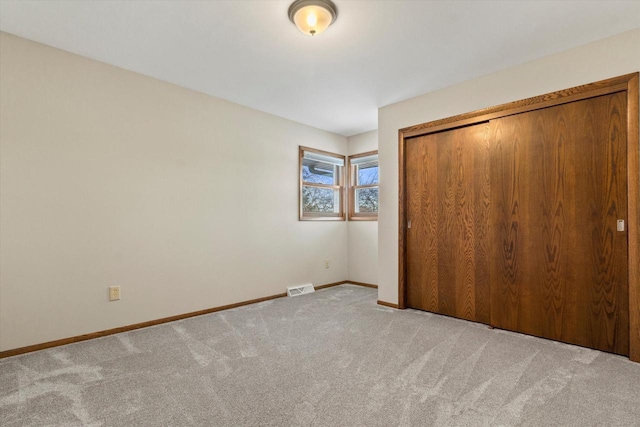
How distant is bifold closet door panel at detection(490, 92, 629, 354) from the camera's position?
2.38m

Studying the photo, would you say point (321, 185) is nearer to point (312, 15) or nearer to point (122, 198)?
point (122, 198)

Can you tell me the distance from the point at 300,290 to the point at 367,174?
6.63ft

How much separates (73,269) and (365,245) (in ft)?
11.5

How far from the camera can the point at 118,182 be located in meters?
2.89

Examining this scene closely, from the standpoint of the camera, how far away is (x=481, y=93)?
10.0ft

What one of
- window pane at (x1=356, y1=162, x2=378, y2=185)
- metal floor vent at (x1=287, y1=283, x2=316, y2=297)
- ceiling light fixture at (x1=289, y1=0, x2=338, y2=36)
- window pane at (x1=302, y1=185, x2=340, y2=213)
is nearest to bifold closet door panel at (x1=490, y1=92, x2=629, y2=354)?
ceiling light fixture at (x1=289, y1=0, x2=338, y2=36)

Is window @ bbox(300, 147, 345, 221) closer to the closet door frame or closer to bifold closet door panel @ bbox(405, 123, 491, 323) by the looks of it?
bifold closet door panel @ bbox(405, 123, 491, 323)

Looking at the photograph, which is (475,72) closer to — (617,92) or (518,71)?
(518,71)

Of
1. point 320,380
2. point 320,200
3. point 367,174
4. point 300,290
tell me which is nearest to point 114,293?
point 320,380

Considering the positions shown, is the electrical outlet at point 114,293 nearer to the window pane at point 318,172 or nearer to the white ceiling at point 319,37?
the white ceiling at point 319,37

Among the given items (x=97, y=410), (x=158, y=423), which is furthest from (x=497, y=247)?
(x=97, y=410)

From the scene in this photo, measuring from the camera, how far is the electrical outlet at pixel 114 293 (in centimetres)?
Answer: 283

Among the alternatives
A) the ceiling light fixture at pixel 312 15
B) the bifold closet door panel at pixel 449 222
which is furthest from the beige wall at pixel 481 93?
the ceiling light fixture at pixel 312 15

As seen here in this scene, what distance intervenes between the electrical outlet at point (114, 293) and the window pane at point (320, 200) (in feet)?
8.02
